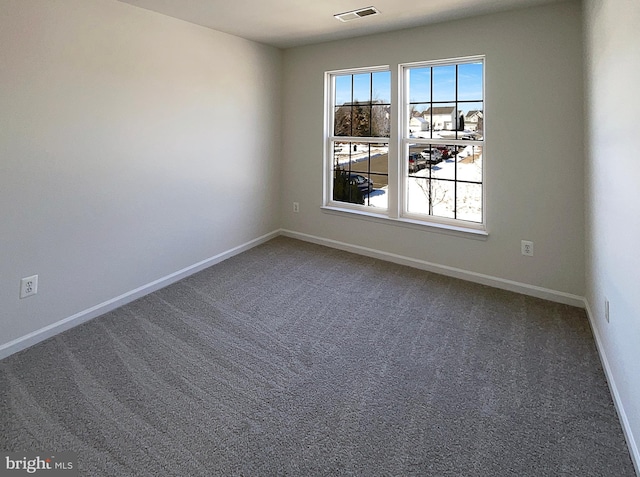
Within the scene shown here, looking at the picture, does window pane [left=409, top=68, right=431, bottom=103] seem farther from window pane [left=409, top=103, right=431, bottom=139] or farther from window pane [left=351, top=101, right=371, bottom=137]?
window pane [left=351, top=101, right=371, bottom=137]

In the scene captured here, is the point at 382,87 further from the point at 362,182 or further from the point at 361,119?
the point at 362,182

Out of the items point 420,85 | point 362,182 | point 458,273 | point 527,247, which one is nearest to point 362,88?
point 420,85

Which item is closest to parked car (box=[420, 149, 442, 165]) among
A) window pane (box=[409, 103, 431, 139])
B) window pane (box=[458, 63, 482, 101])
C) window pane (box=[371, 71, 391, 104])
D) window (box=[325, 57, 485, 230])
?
window (box=[325, 57, 485, 230])

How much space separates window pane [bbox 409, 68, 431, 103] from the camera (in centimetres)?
370

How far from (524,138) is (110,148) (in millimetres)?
3316

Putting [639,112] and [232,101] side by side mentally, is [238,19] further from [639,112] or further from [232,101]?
[639,112]

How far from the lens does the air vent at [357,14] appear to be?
309 centimetres

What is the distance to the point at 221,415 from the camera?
6.05 ft

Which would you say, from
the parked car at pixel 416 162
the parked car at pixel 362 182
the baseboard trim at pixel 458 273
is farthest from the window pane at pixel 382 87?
the baseboard trim at pixel 458 273

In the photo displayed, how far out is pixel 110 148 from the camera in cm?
286

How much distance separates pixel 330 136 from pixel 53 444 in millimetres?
3772
